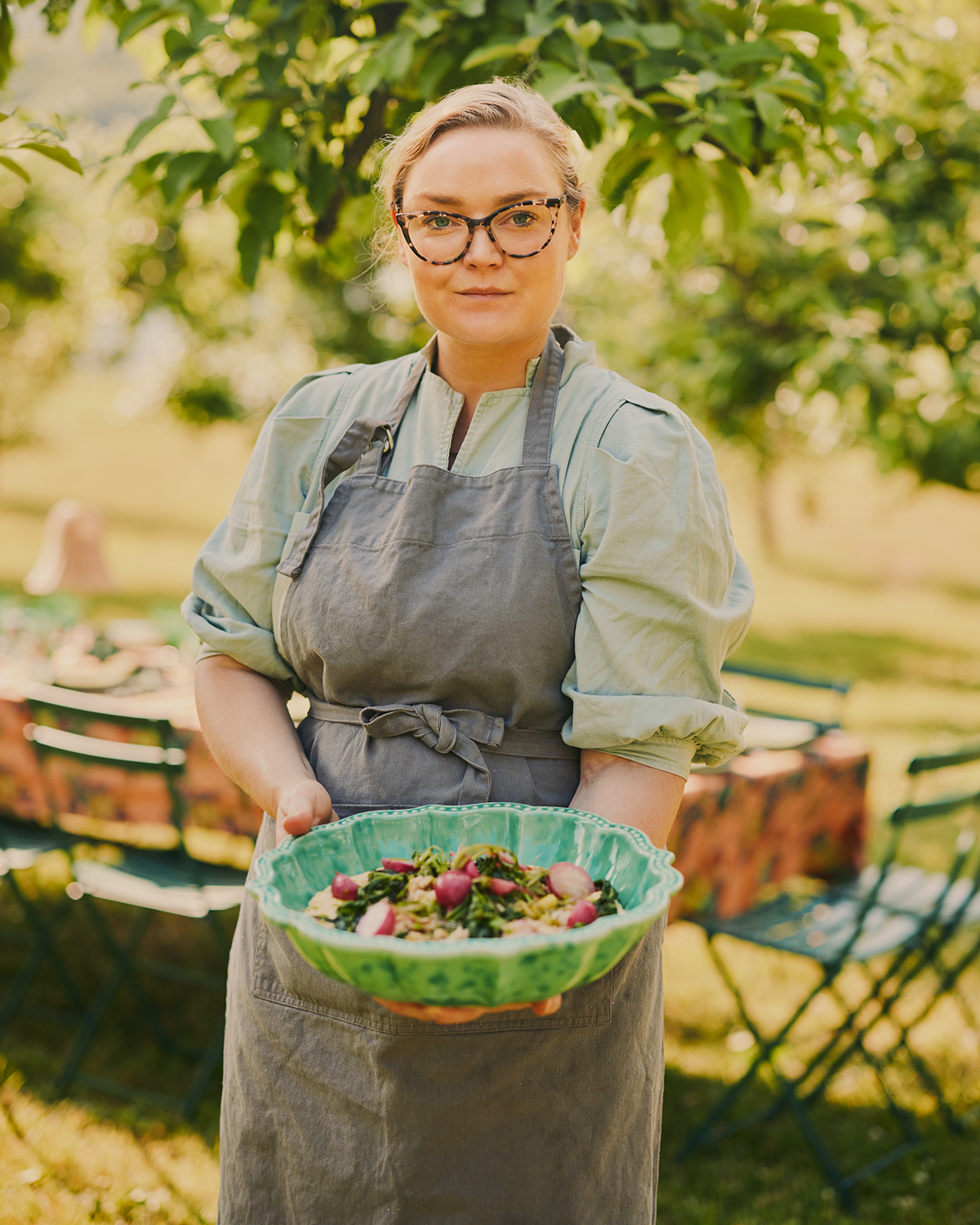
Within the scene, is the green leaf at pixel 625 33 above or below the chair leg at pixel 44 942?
above

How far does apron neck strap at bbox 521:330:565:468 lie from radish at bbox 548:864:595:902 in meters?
0.55

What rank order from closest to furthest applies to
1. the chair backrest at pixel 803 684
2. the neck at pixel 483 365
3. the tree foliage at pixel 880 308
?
the neck at pixel 483 365
the chair backrest at pixel 803 684
the tree foliage at pixel 880 308

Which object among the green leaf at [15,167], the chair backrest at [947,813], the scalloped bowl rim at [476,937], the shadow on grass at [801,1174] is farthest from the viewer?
the shadow on grass at [801,1174]

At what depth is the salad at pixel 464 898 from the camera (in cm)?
120

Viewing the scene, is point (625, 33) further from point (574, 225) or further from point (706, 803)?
Answer: point (706, 803)

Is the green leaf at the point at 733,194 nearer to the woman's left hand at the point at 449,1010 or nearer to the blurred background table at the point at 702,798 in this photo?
the blurred background table at the point at 702,798

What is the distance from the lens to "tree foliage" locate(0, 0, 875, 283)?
1990mm

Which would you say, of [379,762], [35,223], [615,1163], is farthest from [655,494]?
[35,223]

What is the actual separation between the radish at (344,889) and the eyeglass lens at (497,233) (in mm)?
803

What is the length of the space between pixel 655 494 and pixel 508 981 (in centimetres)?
64

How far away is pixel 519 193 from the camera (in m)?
1.45

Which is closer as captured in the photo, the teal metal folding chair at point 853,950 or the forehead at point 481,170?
the forehead at point 481,170

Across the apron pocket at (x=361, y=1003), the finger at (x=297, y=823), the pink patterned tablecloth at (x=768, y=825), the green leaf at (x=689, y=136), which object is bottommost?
the pink patterned tablecloth at (x=768, y=825)

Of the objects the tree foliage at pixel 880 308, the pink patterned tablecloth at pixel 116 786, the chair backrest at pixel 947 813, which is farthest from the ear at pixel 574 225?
the tree foliage at pixel 880 308
